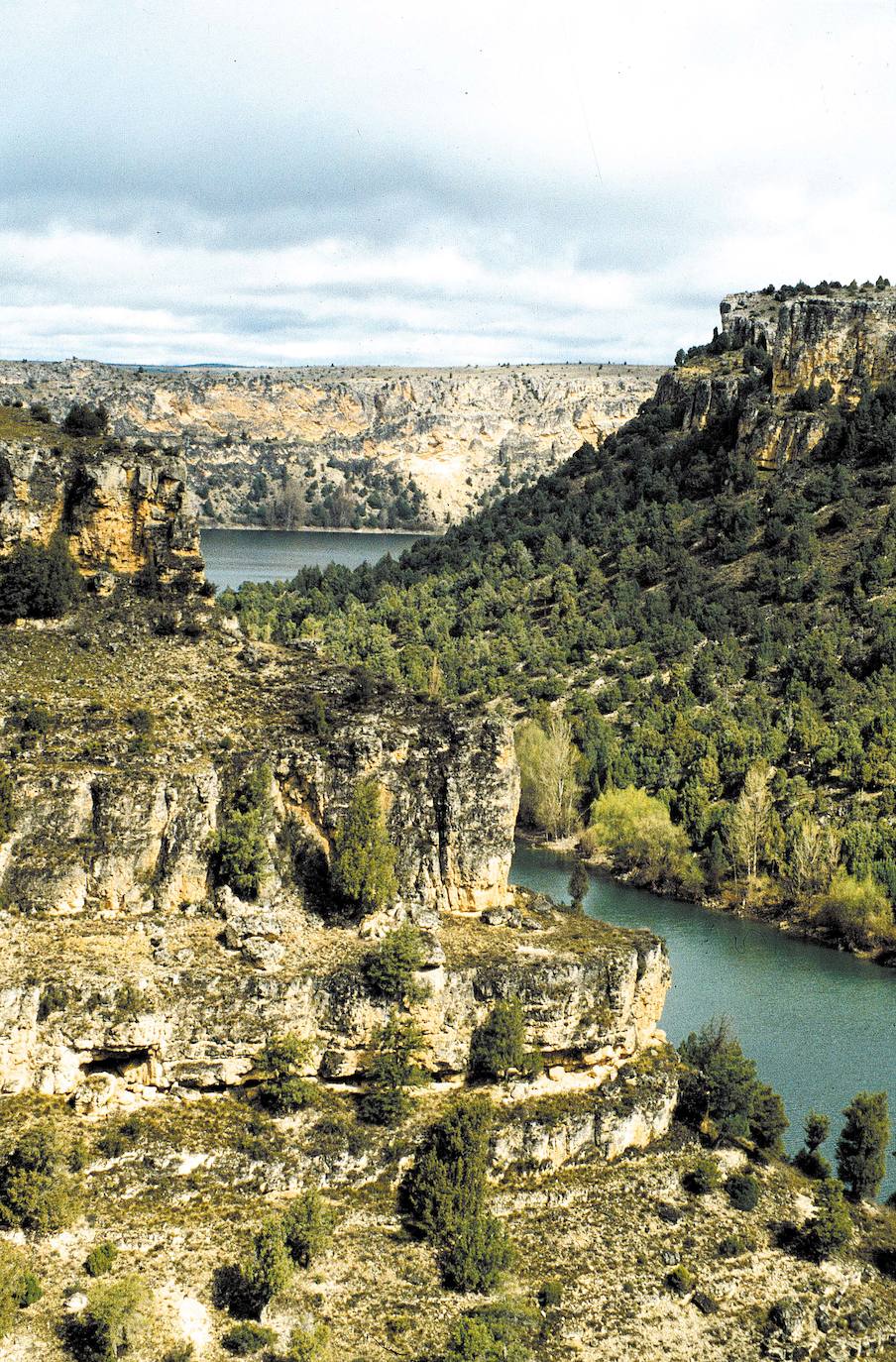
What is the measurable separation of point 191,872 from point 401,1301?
14.9 metres

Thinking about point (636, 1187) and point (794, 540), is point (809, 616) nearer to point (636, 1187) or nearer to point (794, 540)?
point (794, 540)

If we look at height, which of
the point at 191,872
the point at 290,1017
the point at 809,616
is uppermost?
the point at 809,616

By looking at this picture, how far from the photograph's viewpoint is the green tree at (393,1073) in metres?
43.3

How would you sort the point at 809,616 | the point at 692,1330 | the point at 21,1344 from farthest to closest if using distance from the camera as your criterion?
1. the point at 809,616
2. the point at 692,1330
3. the point at 21,1344

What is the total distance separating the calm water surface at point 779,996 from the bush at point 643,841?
145 centimetres

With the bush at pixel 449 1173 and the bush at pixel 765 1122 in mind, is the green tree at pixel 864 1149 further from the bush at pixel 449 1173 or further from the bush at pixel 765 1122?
the bush at pixel 449 1173

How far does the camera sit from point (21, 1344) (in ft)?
112

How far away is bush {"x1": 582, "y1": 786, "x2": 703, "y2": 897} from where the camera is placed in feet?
266

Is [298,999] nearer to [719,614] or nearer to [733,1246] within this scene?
[733,1246]

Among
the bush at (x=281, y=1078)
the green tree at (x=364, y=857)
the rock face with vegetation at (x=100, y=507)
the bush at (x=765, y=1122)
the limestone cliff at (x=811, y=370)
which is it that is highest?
the limestone cliff at (x=811, y=370)

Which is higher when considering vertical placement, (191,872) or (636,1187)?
(191,872)

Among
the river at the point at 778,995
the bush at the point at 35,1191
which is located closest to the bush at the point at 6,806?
Answer: the bush at the point at 35,1191

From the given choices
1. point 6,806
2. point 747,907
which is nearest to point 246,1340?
point 6,806

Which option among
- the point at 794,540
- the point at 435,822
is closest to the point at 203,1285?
the point at 435,822
